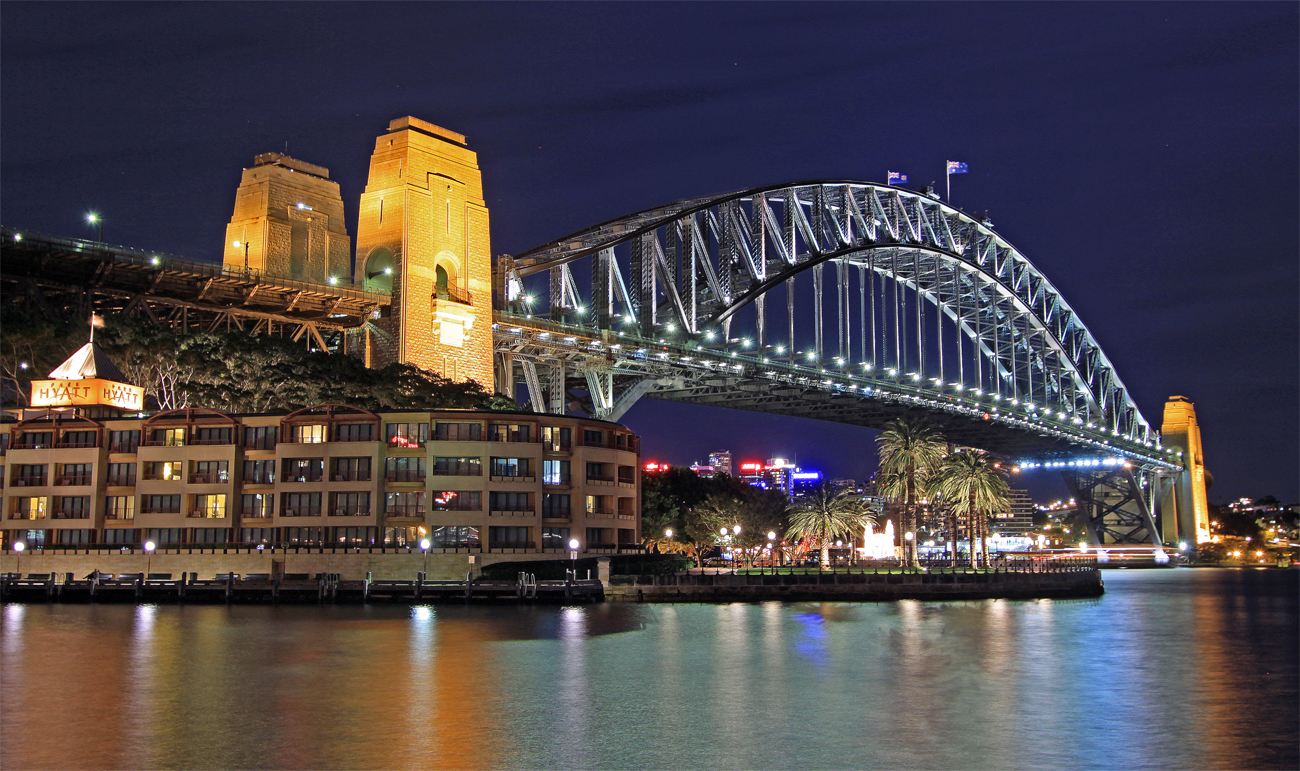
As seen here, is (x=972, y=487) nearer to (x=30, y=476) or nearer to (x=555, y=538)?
(x=555, y=538)

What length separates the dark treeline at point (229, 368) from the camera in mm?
79938

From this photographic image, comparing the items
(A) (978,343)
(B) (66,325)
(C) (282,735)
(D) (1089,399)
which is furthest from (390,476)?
(D) (1089,399)

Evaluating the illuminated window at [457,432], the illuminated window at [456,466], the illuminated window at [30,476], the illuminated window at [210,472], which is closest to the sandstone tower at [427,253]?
the illuminated window at [457,432]

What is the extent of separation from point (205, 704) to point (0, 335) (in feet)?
164

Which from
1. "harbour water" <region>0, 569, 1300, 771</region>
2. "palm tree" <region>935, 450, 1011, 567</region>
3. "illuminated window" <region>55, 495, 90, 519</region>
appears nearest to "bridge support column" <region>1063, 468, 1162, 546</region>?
"palm tree" <region>935, 450, 1011, 567</region>

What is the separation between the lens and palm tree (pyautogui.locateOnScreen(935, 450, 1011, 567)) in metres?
90.9

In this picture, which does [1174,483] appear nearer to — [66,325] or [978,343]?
[978,343]

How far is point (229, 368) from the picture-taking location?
268ft

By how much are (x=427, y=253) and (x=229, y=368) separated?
17.1 m

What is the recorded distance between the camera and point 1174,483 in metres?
198

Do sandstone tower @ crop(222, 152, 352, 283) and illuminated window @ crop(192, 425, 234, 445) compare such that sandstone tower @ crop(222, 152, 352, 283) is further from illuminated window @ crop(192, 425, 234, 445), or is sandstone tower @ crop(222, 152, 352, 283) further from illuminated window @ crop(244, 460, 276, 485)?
illuminated window @ crop(244, 460, 276, 485)

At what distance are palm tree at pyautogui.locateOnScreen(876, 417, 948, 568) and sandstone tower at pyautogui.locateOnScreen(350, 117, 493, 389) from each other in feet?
101

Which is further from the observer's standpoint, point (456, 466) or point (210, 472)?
point (210, 472)

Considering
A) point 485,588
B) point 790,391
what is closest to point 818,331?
point 790,391
